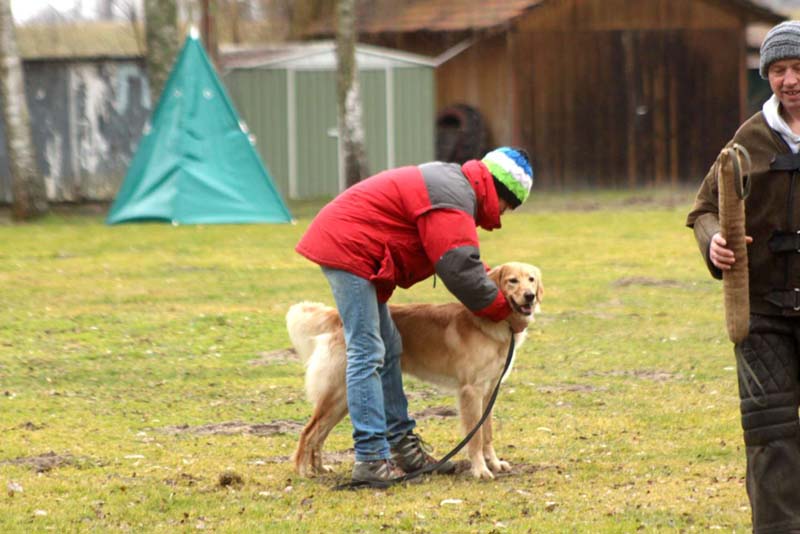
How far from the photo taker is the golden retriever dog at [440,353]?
7285 millimetres

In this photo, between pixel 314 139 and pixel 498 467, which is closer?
pixel 498 467

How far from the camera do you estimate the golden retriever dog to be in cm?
729

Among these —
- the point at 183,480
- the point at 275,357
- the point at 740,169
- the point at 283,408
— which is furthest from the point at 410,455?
the point at 275,357

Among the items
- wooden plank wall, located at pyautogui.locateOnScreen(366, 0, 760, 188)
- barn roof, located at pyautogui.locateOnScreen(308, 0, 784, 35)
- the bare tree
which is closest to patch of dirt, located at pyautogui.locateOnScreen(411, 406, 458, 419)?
the bare tree

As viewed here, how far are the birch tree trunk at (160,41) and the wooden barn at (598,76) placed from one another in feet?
22.8

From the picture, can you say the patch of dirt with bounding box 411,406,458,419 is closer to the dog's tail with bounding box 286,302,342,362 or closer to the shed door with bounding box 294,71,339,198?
the dog's tail with bounding box 286,302,342,362

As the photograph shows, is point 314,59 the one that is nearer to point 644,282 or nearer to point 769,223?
point 644,282

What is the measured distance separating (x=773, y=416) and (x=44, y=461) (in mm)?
3914

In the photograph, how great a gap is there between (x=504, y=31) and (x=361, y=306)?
73.0ft

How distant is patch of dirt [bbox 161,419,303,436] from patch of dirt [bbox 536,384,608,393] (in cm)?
188

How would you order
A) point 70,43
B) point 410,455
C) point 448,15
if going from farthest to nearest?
point 448,15 → point 70,43 → point 410,455

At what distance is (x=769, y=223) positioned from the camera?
17.9 ft

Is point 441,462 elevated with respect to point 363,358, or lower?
lower

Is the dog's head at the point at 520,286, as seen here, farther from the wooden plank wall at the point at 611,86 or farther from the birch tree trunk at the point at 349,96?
the wooden plank wall at the point at 611,86
